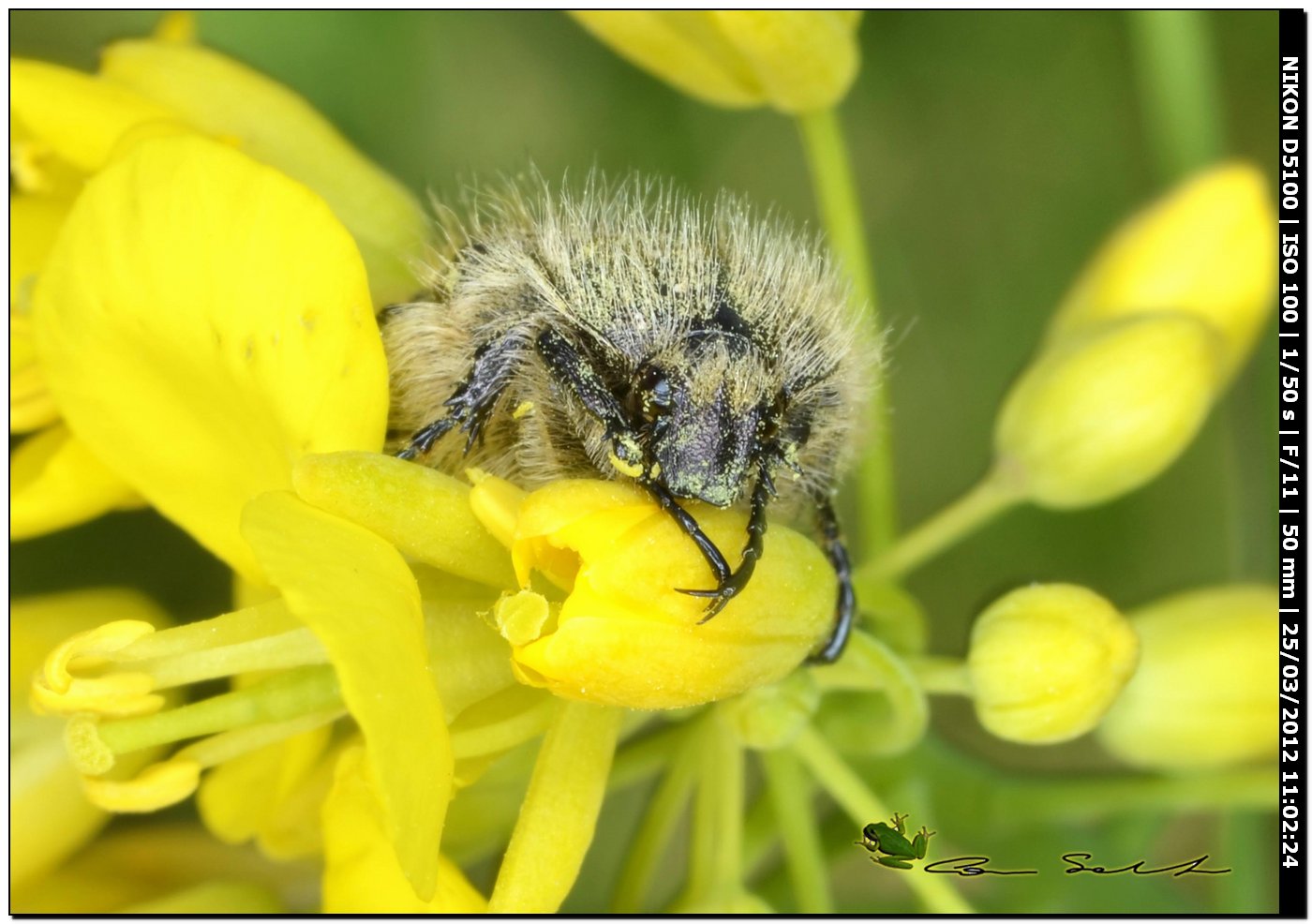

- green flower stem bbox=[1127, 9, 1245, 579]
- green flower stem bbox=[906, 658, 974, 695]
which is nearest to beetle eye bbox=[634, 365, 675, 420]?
green flower stem bbox=[906, 658, 974, 695]

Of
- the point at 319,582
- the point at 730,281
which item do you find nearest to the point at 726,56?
the point at 730,281

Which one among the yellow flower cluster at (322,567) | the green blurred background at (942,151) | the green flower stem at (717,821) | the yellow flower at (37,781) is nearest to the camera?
the yellow flower cluster at (322,567)

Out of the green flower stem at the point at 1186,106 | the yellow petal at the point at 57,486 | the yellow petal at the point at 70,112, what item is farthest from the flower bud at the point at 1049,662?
the yellow petal at the point at 70,112

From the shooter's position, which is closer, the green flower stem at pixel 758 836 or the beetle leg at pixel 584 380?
the beetle leg at pixel 584 380

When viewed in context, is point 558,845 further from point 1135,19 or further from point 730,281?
point 1135,19

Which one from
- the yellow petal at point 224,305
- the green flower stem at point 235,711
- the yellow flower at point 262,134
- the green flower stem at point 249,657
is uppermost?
the yellow flower at point 262,134

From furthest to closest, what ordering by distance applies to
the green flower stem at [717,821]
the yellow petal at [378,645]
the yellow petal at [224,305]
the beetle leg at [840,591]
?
the green flower stem at [717,821], the beetle leg at [840,591], the yellow petal at [224,305], the yellow petal at [378,645]

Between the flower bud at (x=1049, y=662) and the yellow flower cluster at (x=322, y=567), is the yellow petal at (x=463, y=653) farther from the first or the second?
the flower bud at (x=1049, y=662)

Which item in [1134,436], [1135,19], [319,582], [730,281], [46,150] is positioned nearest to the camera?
[319,582]
